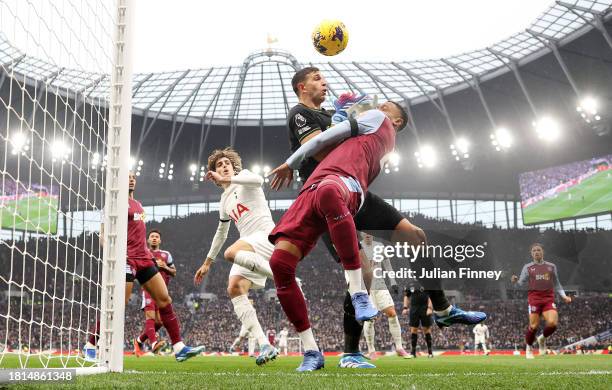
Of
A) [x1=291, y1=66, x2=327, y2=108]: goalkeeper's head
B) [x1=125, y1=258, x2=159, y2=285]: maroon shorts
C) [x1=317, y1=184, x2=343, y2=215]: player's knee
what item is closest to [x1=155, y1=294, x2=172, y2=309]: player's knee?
[x1=125, y1=258, x2=159, y2=285]: maroon shorts

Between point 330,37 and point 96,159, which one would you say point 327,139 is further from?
point 330,37

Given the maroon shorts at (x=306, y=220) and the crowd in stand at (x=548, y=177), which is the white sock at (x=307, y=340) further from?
the crowd in stand at (x=548, y=177)

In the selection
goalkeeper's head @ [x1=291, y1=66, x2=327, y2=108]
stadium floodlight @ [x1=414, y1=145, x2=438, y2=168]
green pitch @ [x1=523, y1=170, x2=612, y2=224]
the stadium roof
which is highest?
the stadium roof

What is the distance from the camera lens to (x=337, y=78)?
104 ft

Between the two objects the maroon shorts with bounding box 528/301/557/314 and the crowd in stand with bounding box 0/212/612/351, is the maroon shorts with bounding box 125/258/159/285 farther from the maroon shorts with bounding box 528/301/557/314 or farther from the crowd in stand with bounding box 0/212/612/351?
the crowd in stand with bounding box 0/212/612/351

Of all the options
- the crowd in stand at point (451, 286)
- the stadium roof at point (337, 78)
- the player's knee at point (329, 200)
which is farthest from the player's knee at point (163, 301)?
the stadium roof at point (337, 78)

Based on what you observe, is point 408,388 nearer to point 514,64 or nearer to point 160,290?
point 160,290

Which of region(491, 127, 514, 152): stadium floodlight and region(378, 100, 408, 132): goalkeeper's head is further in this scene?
region(491, 127, 514, 152): stadium floodlight

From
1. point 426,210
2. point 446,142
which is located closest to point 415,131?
point 446,142

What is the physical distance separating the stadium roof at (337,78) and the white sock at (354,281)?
24.5 m

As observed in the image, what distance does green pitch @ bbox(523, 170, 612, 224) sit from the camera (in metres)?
29.6

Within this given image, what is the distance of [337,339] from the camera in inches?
1180

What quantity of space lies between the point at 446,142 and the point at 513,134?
3936 millimetres

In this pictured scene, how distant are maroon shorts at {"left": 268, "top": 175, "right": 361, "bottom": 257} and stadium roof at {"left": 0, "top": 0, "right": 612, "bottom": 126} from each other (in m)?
24.4
